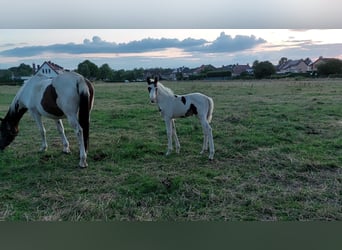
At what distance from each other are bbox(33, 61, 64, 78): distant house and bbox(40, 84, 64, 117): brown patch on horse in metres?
0.15

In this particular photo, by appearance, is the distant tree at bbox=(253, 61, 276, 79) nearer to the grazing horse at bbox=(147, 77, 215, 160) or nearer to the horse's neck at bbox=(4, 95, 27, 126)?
the grazing horse at bbox=(147, 77, 215, 160)

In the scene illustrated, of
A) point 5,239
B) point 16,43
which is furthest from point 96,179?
point 16,43

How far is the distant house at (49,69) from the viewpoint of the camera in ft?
9.90

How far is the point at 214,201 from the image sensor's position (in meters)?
2.51

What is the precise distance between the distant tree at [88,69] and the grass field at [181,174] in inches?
12.8

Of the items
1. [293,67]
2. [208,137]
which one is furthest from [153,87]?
[293,67]

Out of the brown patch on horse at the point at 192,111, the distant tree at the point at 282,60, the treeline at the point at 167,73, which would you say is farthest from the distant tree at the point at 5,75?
the distant tree at the point at 282,60

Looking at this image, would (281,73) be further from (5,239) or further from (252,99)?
(252,99)

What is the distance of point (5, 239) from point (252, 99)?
6.40m

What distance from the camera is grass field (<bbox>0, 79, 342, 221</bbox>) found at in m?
2.39

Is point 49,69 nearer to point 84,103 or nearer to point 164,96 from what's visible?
point 84,103

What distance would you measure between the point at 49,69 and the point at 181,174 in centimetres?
172

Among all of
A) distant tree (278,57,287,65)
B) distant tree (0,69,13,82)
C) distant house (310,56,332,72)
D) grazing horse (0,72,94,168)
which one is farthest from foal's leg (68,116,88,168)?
distant house (310,56,332,72)

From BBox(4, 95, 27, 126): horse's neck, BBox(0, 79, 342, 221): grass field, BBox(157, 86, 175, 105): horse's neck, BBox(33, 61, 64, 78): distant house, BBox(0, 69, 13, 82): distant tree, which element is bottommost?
BBox(0, 79, 342, 221): grass field
